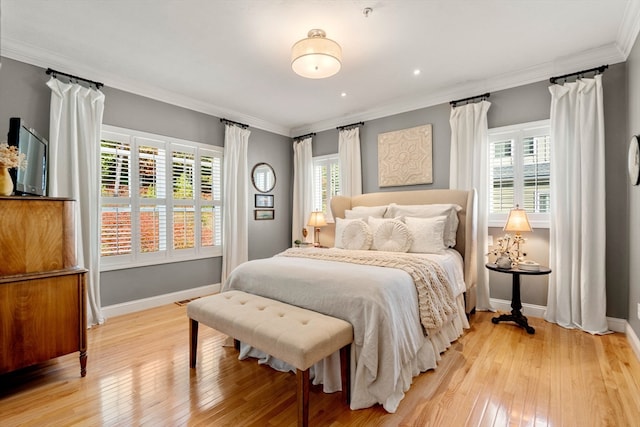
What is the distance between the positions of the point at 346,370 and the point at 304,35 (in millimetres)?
2666

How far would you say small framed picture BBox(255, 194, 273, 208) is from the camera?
5059 millimetres

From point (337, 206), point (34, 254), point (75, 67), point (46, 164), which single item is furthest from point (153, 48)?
point (337, 206)

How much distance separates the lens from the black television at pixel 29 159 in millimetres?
2152

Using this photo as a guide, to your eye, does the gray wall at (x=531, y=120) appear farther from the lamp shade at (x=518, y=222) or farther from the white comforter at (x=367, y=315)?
the white comforter at (x=367, y=315)

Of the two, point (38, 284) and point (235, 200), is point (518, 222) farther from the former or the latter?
point (38, 284)

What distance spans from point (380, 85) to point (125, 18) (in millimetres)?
2656

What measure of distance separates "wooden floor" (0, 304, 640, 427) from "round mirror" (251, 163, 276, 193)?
286cm

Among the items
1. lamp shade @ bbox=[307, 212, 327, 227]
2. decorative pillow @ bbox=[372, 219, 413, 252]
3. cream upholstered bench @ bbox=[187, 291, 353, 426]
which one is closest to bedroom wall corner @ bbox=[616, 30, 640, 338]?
decorative pillow @ bbox=[372, 219, 413, 252]

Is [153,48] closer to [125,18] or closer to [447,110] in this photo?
[125,18]

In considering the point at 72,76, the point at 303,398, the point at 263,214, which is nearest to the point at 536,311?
the point at 303,398

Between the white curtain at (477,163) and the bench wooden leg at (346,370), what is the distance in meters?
2.31

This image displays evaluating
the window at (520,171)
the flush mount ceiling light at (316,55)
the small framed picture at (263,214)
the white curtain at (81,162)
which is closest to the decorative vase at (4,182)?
the white curtain at (81,162)

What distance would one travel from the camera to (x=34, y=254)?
2053 mm

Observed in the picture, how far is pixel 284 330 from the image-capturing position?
1.75 metres
